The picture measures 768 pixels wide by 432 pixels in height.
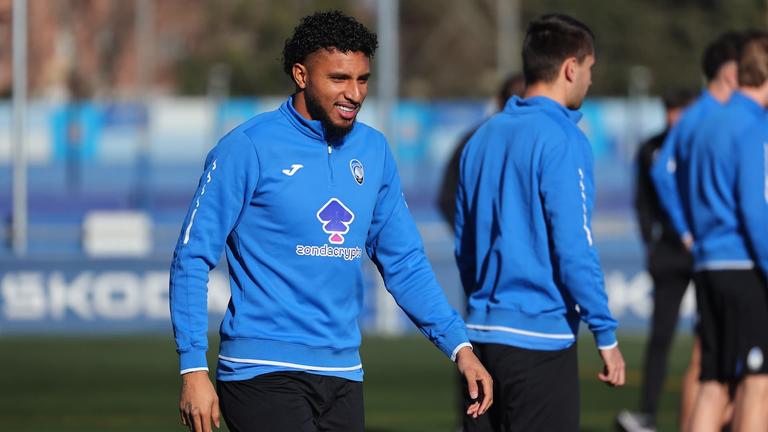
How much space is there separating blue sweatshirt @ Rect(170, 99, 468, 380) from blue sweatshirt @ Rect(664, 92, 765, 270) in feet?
8.10

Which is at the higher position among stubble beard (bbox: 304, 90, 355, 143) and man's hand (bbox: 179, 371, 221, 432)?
stubble beard (bbox: 304, 90, 355, 143)

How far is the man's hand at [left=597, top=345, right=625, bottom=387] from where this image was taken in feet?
17.2

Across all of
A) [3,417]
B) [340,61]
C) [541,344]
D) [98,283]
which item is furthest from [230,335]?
[98,283]

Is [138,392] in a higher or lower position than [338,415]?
lower

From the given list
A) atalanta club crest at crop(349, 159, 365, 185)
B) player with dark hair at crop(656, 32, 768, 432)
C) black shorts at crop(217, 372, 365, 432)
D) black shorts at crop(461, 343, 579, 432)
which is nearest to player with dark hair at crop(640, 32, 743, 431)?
player with dark hair at crop(656, 32, 768, 432)

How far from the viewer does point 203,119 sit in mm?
36844

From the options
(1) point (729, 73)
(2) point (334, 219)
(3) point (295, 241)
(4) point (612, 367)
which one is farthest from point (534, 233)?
(1) point (729, 73)

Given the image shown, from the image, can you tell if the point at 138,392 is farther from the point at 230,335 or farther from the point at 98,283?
the point at 230,335

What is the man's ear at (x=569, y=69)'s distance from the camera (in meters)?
5.51

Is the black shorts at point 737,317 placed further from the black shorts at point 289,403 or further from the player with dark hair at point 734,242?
the black shorts at point 289,403

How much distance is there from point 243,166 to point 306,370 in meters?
0.65

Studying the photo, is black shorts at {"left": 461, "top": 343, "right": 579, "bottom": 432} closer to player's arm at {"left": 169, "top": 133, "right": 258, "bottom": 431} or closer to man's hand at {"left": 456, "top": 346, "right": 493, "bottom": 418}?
man's hand at {"left": 456, "top": 346, "right": 493, "bottom": 418}

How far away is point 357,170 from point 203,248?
0.57 metres

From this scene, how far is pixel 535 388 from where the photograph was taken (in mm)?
5383
